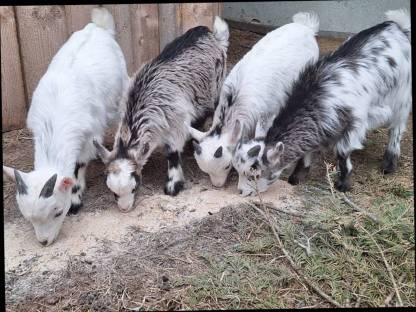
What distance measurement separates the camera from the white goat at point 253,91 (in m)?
5.42

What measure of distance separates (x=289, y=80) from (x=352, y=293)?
2.74 metres

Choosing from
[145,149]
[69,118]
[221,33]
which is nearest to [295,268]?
[145,149]

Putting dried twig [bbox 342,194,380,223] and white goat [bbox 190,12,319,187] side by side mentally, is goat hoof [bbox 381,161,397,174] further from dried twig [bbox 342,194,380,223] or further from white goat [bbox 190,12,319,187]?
white goat [bbox 190,12,319,187]

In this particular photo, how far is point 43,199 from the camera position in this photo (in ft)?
14.5

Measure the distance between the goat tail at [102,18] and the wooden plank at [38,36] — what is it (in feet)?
1.39

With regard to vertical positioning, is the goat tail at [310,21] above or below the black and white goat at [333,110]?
above

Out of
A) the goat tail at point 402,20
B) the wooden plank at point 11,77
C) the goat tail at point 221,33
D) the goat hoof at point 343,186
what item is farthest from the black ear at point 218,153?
the wooden plank at point 11,77

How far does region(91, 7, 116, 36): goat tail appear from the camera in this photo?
6215 mm

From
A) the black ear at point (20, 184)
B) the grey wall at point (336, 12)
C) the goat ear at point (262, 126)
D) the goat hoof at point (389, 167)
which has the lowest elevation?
the goat hoof at point (389, 167)

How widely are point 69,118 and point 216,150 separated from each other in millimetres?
1398

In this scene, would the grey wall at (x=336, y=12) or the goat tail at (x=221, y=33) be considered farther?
the grey wall at (x=336, y=12)

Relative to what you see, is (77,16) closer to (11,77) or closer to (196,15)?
(11,77)

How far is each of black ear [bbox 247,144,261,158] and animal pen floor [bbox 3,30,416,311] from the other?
0.45 meters

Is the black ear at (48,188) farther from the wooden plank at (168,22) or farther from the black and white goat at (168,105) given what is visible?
the wooden plank at (168,22)
